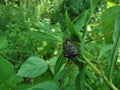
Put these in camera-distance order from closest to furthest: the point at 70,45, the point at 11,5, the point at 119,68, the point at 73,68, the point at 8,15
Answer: the point at 70,45, the point at 73,68, the point at 119,68, the point at 8,15, the point at 11,5

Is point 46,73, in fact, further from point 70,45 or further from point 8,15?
point 8,15

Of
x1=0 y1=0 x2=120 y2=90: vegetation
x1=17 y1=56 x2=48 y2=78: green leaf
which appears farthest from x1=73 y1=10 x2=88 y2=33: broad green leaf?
x1=17 y1=56 x2=48 y2=78: green leaf

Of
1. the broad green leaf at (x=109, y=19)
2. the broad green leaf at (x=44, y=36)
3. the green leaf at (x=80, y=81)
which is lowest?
the green leaf at (x=80, y=81)

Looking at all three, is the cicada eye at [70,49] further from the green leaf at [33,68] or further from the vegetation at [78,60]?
the green leaf at [33,68]

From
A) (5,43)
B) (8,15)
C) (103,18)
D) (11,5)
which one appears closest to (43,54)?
(5,43)

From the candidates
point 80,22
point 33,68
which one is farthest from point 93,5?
point 33,68

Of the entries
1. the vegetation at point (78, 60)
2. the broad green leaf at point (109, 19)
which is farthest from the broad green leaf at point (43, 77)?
the broad green leaf at point (109, 19)

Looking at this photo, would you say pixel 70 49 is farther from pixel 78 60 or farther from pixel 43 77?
pixel 43 77

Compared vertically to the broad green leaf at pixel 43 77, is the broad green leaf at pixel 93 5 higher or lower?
higher
